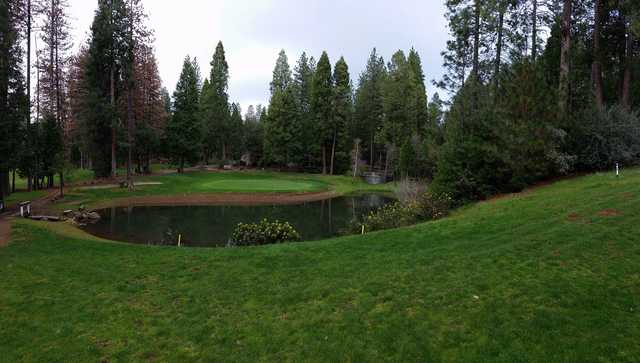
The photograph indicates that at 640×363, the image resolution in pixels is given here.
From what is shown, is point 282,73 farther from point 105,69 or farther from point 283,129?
point 105,69

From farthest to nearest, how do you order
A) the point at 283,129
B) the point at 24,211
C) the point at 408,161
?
the point at 283,129 → the point at 408,161 → the point at 24,211

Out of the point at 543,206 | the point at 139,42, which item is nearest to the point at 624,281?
the point at 543,206

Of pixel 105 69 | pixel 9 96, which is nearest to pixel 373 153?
Answer: pixel 105 69

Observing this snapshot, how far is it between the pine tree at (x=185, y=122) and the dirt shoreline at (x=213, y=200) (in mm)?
18724

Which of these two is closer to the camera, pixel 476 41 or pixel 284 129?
pixel 476 41

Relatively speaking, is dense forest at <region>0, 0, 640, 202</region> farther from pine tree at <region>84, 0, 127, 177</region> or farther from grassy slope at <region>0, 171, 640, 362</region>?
grassy slope at <region>0, 171, 640, 362</region>

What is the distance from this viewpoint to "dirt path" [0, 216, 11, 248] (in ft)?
43.8

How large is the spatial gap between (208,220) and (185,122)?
28546mm

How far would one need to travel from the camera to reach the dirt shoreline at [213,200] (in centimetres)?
2919

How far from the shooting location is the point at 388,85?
5225 centimetres

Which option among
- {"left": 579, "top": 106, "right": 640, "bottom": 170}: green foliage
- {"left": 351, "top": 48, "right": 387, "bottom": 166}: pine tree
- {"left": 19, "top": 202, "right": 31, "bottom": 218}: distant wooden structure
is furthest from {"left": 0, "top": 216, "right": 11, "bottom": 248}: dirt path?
{"left": 351, "top": 48, "right": 387, "bottom": 166}: pine tree

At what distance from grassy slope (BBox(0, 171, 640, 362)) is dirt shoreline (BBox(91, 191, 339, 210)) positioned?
17.3m

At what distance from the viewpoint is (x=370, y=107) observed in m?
58.8

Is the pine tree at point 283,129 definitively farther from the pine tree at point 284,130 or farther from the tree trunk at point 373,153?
the tree trunk at point 373,153
